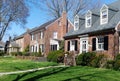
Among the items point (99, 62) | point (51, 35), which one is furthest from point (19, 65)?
point (51, 35)

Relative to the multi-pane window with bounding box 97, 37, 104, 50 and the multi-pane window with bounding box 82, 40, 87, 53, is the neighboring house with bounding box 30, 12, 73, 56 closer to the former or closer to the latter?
the multi-pane window with bounding box 82, 40, 87, 53

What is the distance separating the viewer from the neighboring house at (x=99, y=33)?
83.3 feet

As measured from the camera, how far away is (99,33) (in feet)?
90.7

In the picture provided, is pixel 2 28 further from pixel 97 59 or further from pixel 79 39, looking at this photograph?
pixel 97 59

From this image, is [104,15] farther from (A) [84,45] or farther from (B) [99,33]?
(A) [84,45]

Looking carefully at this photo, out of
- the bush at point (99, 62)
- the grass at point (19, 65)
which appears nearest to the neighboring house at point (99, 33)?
the bush at point (99, 62)

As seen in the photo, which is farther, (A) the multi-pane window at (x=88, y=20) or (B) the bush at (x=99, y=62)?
(A) the multi-pane window at (x=88, y=20)

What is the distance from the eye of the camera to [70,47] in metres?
35.2

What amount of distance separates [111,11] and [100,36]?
122 inches

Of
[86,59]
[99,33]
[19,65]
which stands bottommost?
[19,65]

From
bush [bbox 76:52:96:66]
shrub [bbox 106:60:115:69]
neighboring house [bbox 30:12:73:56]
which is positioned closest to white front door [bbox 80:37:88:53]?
bush [bbox 76:52:96:66]

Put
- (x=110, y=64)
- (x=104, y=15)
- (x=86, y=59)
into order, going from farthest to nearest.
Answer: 1. (x=104, y=15)
2. (x=86, y=59)
3. (x=110, y=64)

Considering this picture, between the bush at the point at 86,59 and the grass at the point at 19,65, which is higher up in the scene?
the bush at the point at 86,59

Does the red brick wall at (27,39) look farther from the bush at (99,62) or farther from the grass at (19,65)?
the bush at (99,62)
